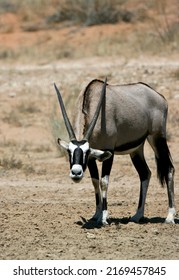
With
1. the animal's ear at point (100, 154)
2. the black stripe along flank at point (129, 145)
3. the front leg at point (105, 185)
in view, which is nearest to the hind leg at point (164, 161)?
the black stripe along flank at point (129, 145)

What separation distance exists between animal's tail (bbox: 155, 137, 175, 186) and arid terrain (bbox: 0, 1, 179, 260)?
21.3 inches

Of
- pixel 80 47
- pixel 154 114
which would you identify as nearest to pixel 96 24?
pixel 80 47

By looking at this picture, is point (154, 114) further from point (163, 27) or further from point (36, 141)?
point (163, 27)

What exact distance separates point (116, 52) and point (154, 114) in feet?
44.1

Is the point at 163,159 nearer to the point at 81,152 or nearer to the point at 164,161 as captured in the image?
the point at 164,161

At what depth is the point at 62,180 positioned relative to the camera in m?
13.3

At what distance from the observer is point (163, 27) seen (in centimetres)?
2669

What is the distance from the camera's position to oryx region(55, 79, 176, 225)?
9312 millimetres

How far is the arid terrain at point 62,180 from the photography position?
8750mm

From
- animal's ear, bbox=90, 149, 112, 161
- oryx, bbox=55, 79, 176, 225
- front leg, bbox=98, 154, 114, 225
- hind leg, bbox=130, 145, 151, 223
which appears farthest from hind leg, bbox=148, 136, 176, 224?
animal's ear, bbox=90, 149, 112, 161

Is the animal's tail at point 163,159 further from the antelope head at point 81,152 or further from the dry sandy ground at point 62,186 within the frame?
the antelope head at point 81,152

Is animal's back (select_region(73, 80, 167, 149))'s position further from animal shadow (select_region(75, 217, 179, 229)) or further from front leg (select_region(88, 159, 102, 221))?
animal shadow (select_region(75, 217, 179, 229))

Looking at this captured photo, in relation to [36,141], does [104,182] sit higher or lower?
higher
